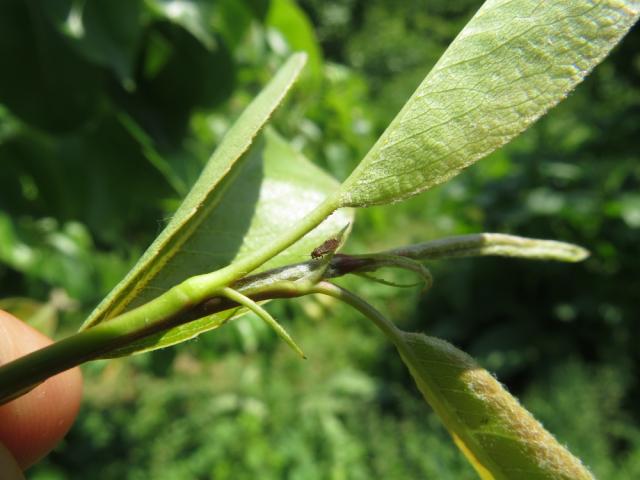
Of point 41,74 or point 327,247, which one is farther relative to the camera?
point 41,74

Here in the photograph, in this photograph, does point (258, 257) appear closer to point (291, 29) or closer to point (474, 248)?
point (474, 248)

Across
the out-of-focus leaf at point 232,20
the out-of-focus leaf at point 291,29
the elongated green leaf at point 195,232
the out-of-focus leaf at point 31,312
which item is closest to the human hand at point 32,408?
the out-of-focus leaf at point 31,312

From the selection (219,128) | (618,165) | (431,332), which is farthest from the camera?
(431,332)

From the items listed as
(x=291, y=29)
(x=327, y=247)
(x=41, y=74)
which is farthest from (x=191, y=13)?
(x=327, y=247)

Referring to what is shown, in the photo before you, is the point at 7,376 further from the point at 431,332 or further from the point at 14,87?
the point at 431,332

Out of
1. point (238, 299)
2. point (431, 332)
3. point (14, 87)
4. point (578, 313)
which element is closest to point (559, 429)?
point (578, 313)


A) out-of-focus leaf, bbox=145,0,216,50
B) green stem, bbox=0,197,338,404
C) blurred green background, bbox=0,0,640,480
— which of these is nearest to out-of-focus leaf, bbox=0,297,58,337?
blurred green background, bbox=0,0,640,480
